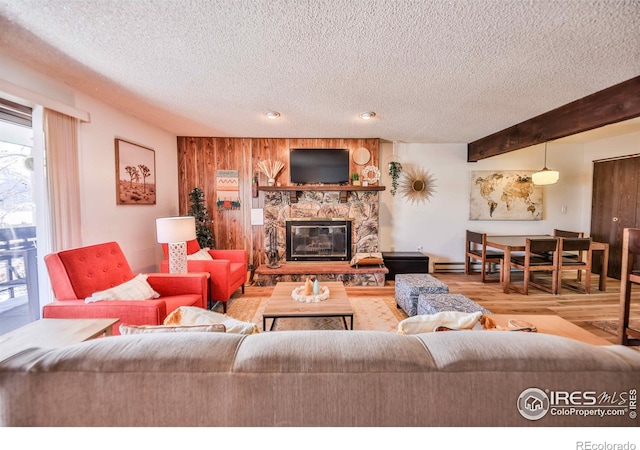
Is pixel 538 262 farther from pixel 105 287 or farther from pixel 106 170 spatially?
pixel 106 170

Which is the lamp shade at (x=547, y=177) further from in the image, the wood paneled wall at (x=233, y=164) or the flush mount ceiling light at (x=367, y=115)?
the flush mount ceiling light at (x=367, y=115)

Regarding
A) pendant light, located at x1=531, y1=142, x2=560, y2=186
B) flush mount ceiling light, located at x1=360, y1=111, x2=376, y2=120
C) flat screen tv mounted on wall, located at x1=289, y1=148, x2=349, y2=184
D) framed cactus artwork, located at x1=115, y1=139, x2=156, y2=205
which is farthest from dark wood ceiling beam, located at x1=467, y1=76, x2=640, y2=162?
framed cactus artwork, located at x1=115, y1=139, x2=156, y2=205

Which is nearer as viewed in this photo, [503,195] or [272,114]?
[272,114]

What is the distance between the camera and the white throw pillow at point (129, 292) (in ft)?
5.89

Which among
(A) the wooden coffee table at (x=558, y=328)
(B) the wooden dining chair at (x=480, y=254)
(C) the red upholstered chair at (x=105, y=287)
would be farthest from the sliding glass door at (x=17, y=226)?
(B) the wooden dining chair at (x=480, y=254)

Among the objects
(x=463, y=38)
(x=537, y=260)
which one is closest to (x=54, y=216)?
(x=463, y=38)

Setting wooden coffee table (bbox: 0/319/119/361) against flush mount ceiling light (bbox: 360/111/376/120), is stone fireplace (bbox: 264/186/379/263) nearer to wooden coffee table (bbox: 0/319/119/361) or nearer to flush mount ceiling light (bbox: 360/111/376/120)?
flush mount ceiling light (bbox: 360/111/376/120)

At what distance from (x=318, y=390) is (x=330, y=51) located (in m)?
2.00

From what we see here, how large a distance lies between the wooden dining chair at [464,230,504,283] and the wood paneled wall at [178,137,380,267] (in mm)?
2054

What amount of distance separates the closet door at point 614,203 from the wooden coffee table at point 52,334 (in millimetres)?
6551

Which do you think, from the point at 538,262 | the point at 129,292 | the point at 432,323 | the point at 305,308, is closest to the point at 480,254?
the point at 538,262

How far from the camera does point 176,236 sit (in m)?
2.47

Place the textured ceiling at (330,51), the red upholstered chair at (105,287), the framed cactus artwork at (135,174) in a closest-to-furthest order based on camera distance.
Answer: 1. the textured ceiling at (330,51)
2. the red upholstered chair at (105,287)
3. the framed cactus artwork at (135,174)

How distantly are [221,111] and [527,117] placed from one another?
3.73 metres
